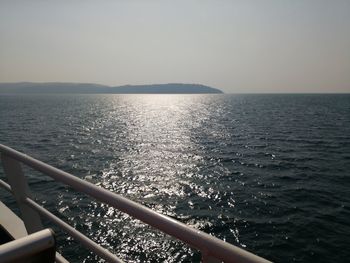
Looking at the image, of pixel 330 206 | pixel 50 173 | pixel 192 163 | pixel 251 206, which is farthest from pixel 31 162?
pixel 192 163

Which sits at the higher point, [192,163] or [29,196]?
[29,196]

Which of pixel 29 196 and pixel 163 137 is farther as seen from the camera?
pixel 163 137

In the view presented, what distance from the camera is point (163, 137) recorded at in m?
45.2

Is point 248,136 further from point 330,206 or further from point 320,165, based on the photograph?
point 330,206

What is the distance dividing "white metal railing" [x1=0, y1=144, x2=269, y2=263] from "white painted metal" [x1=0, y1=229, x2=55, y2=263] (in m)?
0.56

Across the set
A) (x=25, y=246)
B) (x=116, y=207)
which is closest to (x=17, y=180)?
(x=116, y=207)

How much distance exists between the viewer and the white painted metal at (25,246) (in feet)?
4.03

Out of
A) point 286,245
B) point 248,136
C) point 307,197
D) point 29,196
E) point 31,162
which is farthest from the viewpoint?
point 248,136

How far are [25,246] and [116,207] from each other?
2.33 feet

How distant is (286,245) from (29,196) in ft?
40.6

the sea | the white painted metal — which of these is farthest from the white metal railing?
the sea

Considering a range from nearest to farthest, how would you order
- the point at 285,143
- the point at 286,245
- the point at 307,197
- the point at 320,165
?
1. the point at 286,245
2. the point at 307,197
3. the point at 320,165
4. the point at 285,143

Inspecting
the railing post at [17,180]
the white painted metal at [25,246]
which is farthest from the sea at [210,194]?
the white painted metal at [25,246]

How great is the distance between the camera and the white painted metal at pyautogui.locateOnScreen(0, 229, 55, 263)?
123 cm
